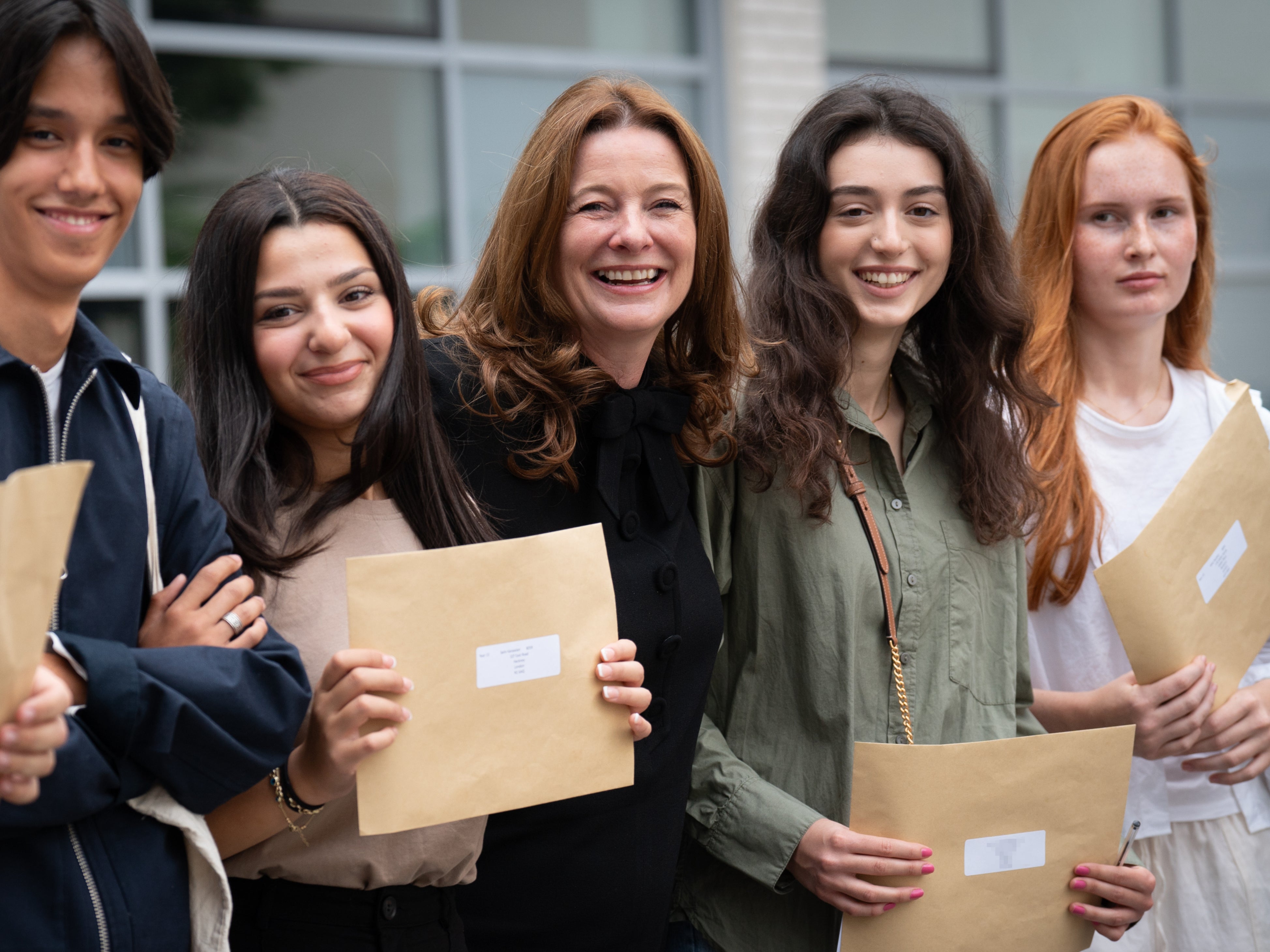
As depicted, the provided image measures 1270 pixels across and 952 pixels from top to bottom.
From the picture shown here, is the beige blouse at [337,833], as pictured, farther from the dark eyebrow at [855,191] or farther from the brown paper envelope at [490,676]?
the dark eyebrow at [855,191]

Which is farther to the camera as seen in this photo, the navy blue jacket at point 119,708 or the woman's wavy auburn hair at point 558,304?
the woman's wavy auburn hair at point 558,304

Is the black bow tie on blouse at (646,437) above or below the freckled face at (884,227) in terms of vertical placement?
below

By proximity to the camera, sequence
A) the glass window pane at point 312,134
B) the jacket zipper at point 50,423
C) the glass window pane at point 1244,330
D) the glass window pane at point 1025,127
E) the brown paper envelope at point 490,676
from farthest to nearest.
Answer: the glass window pane at point 1244,330, the glass window pane at point 1025,127, the glass window pane at point 312,134, the brown paper envelope at point 490,676, the jacket zipper at point 50,423

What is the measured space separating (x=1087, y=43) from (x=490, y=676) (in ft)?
24.8

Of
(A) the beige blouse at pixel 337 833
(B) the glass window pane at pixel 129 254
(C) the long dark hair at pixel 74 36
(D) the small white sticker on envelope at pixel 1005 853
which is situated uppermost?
(B) the glass window pane at pixel 129 254

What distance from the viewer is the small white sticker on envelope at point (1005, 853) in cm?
214

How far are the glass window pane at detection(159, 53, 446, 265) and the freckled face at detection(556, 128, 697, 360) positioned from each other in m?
3.25

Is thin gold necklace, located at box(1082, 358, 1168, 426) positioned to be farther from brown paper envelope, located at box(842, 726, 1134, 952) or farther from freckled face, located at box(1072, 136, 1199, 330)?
brown paper envelope, located at box(842, 726, 1134, 952)

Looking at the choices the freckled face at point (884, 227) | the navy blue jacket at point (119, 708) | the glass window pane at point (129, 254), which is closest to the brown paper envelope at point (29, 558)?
the navy blue jacket at point (119, 708)

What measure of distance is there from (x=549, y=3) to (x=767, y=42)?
1201 mm

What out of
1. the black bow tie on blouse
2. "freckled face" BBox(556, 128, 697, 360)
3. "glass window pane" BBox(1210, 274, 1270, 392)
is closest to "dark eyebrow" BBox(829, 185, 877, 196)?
"freckled face" BBox(556, 128, 697, 360)

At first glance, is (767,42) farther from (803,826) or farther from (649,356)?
(803,826)

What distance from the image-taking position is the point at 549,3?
6.25m

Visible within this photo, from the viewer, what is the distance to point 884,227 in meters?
2.43
